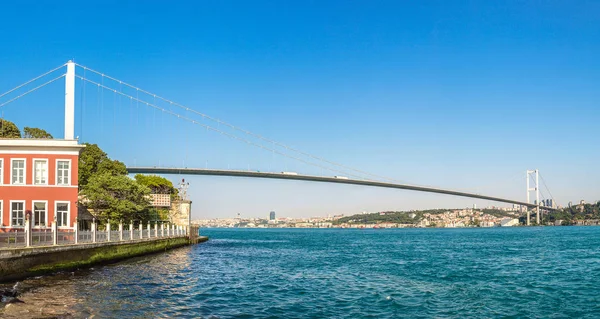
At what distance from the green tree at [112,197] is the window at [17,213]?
338 inches

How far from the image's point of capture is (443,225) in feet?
611

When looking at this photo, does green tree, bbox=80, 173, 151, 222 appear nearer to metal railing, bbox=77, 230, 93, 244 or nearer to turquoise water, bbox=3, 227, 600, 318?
turquoise water, bbox=3, 227, 600, 318

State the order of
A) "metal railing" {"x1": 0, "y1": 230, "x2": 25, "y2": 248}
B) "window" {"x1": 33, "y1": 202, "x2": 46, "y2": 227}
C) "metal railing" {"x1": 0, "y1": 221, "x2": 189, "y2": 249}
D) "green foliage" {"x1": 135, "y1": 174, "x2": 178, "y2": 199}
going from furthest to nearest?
1. "green foliage" {"x1": 135, "y1": 174, "x2": 178, "y2": 199}
2. "window" {"x1": 33, "y1": 202, "x2": 46, "y2": 227}
3. "metal railing" {"x1": 0, "y1": 221, "x2": 189, "y2": 249}
4. "metal railing" {"x1": 0, "y1": 230, "x2": 25, "y2": 248}

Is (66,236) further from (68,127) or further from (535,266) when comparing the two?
(535,266)

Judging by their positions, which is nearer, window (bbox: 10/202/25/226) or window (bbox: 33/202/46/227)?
window (bbox: 10/202/25/226)

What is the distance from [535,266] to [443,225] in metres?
165

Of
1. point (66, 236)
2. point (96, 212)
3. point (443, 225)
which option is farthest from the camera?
point (443, 225)

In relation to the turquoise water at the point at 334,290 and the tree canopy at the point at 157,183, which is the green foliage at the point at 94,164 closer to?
the tree canopy at the point at 157,183

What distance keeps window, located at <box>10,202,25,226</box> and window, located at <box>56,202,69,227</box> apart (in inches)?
66.0

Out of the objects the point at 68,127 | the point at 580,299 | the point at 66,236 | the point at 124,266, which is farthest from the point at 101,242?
the point at 580,299

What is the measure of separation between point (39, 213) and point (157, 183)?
38413 millimetres

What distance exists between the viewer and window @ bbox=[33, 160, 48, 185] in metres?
28.8

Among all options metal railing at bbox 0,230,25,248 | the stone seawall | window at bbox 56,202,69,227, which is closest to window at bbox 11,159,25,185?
window at bbox 56,202,69,227

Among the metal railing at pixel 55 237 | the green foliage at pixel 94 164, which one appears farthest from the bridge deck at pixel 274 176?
the metal railing at pixel 55 237
